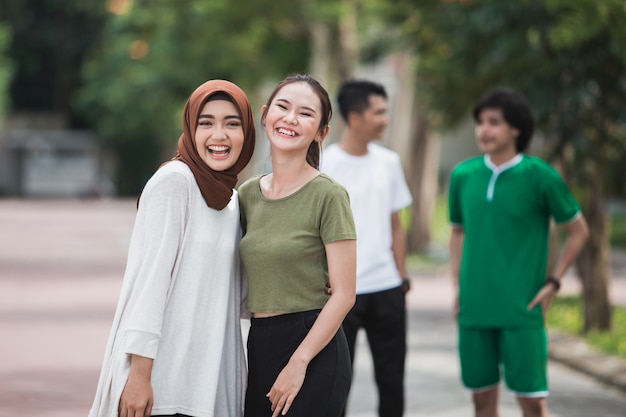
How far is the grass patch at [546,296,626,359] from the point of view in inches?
442

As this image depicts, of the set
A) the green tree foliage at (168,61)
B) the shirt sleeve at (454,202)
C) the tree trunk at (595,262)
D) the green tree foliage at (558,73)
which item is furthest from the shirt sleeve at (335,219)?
the green tree foliage at (168,61)

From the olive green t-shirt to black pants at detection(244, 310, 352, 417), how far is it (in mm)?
49

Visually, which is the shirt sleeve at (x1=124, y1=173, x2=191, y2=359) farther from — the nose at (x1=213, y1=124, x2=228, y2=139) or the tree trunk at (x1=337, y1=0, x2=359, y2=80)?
the tree trunk at (x1=337, y1=0, x2=359, y2=80)

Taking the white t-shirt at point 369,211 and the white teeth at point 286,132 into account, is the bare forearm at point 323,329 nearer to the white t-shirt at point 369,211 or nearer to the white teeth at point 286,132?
the white teeth at point 286,132

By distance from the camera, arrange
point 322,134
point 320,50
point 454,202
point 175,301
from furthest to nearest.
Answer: point 320,50 → point 454,202 → point 322,134 → point 175,301

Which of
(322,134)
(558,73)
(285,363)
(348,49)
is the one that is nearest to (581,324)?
(558,73)

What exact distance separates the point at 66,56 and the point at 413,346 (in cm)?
6360

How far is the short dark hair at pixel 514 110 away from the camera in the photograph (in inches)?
239

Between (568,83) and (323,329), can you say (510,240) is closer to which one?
(323,329)

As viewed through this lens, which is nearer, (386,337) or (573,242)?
(573,242)

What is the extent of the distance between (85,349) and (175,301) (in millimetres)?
8122

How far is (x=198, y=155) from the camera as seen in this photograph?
4016mm

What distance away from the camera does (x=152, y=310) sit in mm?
3787

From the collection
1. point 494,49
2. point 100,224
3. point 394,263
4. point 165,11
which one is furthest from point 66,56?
point 394,263
